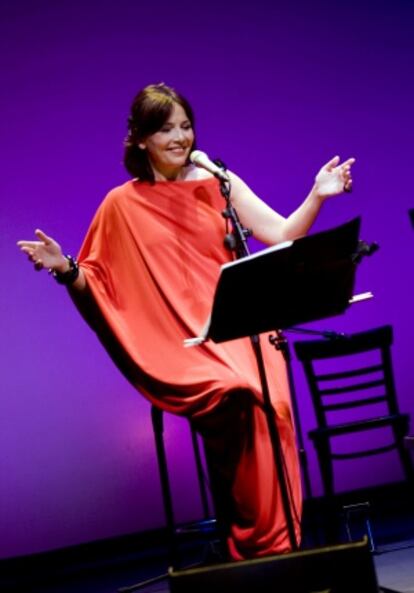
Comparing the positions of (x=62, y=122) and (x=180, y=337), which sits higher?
(x=62, y=122)

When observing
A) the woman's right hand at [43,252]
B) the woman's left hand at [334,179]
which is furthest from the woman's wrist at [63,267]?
the woman's left hand at [334,179]

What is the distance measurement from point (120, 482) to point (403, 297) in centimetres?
180

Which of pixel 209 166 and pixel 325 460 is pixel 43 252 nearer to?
pixel 209 166

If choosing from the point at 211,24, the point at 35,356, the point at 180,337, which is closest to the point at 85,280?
the point at 180,337

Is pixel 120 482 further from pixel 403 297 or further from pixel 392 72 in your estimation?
pixel 392 72

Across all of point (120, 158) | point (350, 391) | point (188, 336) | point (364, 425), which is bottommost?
point (364, 425)

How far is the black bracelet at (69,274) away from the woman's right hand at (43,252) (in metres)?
0.05

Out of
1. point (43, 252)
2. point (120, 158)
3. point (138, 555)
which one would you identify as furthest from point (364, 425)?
point (43, 252)

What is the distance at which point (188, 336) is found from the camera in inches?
131

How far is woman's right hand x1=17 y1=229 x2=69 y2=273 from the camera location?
3.09 meters

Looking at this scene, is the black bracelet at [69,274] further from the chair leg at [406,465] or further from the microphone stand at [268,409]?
the chair leg at [406,465]

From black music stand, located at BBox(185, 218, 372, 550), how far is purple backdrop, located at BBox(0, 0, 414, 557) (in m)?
2.62

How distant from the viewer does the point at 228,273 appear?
2.57 meters

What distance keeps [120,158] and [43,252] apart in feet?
7.94
